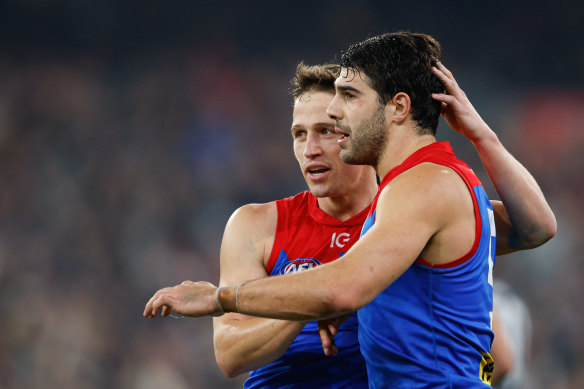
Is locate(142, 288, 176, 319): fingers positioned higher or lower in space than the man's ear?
lower

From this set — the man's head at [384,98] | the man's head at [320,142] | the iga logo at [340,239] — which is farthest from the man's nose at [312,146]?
the man's head at [384,98]

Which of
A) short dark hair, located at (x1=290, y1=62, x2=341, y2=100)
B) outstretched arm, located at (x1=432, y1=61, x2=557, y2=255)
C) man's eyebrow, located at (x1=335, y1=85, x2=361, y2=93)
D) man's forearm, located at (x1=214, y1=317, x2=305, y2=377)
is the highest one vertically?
short dark hair, located at (x1=290, y1=62, x2=341, y2=100)

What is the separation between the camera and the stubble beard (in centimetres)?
246

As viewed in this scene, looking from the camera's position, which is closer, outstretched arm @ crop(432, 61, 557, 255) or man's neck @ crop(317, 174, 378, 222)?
outstretched arm @ crop(432, 61, 557, 255)

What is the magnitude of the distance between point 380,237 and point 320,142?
1374 millimetres

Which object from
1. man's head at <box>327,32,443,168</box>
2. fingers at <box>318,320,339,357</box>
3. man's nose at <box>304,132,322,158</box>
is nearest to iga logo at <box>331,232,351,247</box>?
man's nose at <box>304,132,322,158</box>

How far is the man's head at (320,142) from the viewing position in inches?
126

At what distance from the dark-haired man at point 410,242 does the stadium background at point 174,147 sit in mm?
5013

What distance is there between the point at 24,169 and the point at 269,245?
5.45 metres

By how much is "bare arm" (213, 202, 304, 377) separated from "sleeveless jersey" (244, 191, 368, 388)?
0.08 meters

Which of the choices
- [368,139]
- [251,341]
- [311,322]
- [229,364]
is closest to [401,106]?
[368,139]

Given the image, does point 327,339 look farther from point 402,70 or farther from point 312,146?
point 312,146

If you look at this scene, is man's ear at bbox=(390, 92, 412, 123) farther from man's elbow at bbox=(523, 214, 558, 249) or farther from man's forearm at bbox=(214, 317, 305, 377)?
man's forearm at bbox=(214, 317, 305, 377)

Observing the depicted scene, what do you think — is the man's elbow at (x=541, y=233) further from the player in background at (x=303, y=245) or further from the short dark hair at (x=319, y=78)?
the short dark hair at (x=319, y=78)
